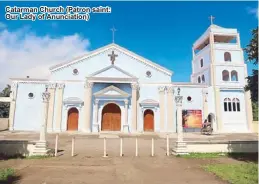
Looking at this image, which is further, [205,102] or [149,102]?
[205,102]

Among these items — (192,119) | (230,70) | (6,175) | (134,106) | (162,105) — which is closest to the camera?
(6,175)

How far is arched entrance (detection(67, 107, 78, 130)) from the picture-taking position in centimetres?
2470

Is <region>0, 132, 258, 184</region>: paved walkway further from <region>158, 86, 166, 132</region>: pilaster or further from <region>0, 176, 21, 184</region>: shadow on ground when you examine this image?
<region>158, 86, 166, 132</region>: pilaster

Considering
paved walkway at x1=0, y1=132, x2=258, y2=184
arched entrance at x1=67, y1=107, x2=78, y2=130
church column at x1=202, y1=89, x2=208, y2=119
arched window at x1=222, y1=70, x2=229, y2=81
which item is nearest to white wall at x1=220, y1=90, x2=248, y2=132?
church column at x1=202, y1=89, x2=208, y2=119

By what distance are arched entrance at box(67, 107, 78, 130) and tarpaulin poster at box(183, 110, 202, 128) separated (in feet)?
42.0

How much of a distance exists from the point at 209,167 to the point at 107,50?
20.6 m

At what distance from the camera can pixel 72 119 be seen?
24875 millimetres

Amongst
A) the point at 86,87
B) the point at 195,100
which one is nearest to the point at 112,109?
the point at 86,87

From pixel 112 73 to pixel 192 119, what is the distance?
1105cm

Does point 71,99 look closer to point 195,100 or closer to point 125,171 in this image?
point 195,100

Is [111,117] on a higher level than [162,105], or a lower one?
lower

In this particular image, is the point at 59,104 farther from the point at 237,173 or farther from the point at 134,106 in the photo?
the point at 237,173

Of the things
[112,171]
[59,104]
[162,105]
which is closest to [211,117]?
[162,105]

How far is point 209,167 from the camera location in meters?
8.38
